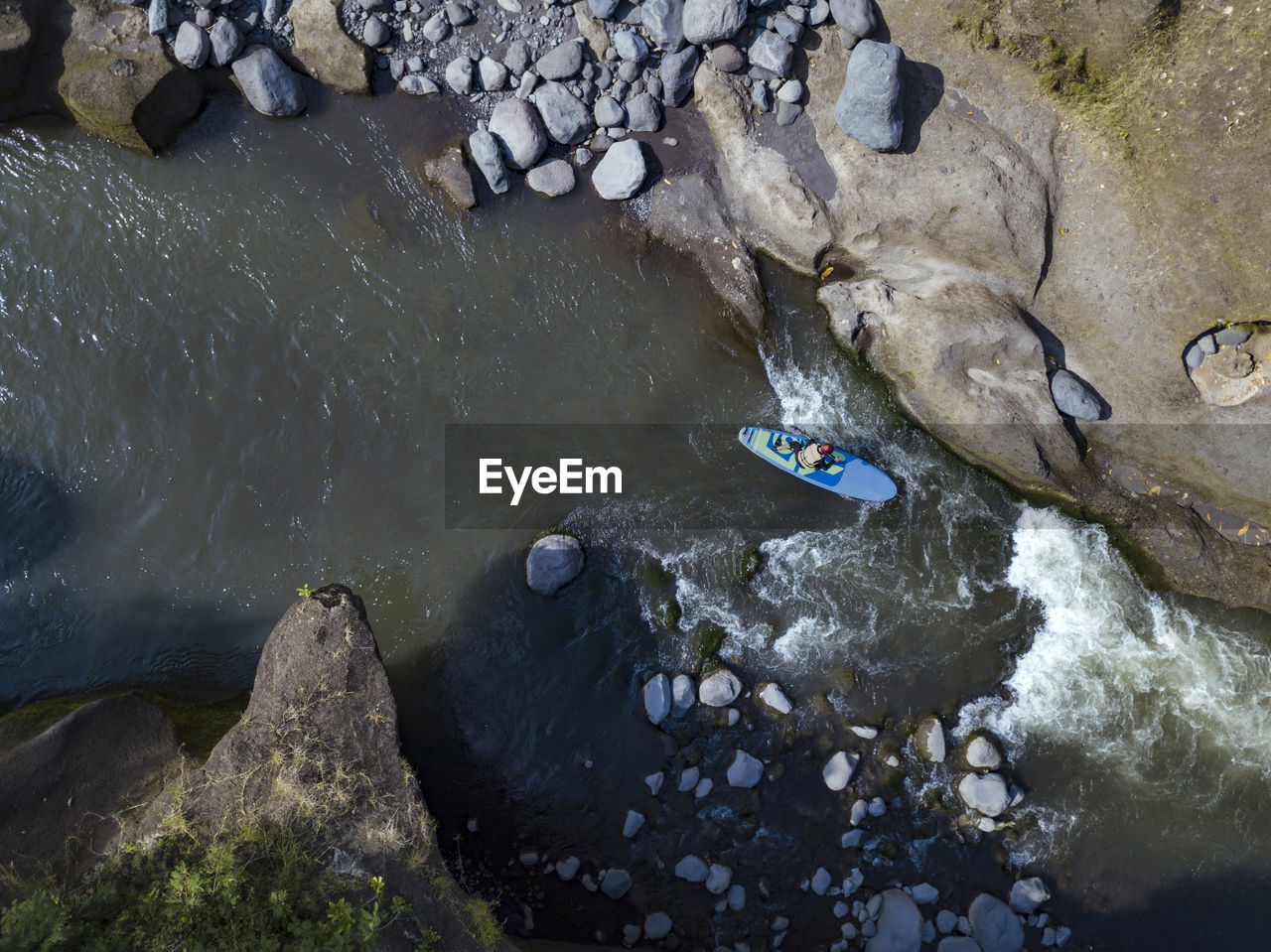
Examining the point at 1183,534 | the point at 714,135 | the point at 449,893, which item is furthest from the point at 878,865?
the point at 714,135

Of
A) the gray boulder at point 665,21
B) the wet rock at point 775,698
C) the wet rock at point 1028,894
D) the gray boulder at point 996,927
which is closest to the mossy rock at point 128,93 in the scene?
the gray boulder at point 665,21

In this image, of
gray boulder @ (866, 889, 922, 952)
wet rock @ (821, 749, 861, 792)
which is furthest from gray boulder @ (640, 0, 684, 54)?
gray boulder @ (866, 889, 922, 952)

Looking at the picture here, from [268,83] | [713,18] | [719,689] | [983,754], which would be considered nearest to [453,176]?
[268,83]

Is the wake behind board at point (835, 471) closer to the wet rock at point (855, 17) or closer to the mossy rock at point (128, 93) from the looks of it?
the wet rock at point (855, 17)

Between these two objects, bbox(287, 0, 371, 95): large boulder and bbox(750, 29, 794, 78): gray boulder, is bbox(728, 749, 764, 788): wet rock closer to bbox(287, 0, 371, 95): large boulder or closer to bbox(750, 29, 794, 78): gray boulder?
bbox(750, 29, 794, 78): gray boulder

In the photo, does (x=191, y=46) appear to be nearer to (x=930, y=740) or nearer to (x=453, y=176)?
(x=453, y=176)

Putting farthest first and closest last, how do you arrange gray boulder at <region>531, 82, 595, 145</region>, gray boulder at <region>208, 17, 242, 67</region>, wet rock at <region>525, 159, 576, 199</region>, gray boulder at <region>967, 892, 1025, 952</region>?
wet rock at <region>525, 159, 576, 199</region>
gray boulder at <region>531, 82, 595, 145</region>
gray boulder at <region>208, 17, 242, 67</region>
gray boulder at <region>967, 892, 1025, 952</region>
